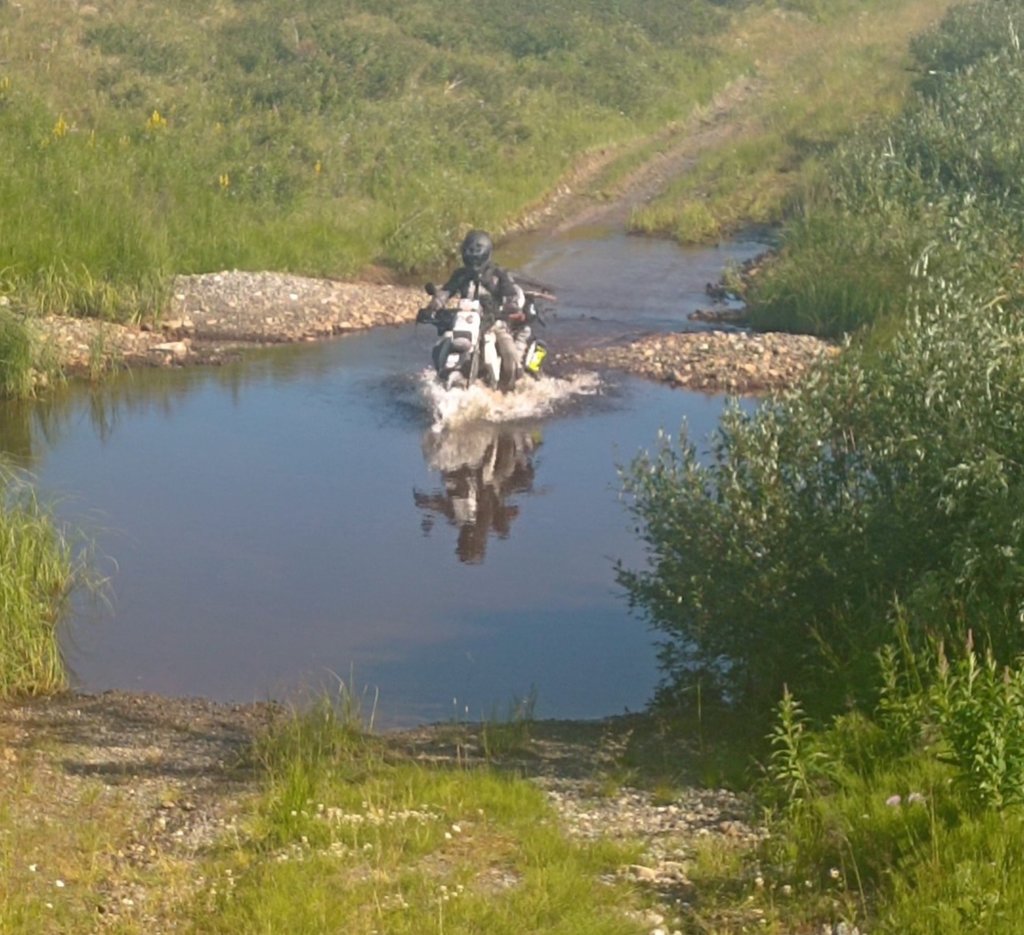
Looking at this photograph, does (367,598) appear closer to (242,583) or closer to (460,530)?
(242,583)

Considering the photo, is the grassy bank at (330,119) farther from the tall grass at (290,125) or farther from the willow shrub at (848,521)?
the willow shrub at (848,521)

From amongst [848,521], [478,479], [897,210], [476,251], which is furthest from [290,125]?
[848,521]

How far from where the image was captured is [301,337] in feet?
67.4

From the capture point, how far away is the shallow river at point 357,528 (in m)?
10.9

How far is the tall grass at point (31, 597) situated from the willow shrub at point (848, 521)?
3247 mm

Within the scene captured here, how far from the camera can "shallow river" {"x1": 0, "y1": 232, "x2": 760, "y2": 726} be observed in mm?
10930

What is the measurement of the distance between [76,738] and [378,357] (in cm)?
1099

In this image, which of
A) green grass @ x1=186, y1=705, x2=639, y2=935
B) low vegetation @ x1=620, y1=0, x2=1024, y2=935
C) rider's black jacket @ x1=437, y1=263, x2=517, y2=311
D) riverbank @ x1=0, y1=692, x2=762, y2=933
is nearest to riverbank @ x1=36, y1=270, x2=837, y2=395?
rider's black jacket @ x1=437, y1=263, x2=517, y2=311

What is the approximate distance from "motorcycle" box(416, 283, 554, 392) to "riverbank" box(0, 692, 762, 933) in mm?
7160

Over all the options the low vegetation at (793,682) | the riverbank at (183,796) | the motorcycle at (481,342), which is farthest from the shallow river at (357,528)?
the riverbank at (183,796)

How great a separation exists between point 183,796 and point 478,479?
25.3ft

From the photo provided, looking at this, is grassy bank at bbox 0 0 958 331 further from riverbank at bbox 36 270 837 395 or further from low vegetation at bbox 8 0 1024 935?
low vegetation at bbox 8 0 1024 935

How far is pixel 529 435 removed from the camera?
1697 cm

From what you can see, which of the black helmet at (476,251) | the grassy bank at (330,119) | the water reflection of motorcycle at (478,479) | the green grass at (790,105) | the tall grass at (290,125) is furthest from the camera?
the green grass at (790,105)
